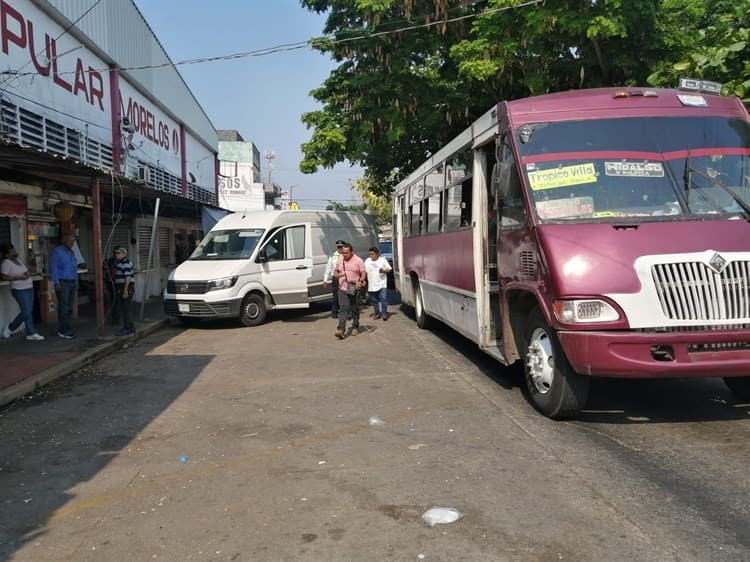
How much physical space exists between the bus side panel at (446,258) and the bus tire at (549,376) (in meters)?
1.69

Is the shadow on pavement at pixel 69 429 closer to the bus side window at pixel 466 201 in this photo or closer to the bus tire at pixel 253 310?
the bus tire at pixel 253 310

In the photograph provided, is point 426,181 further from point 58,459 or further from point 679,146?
point 58,459

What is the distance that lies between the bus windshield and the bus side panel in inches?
72.3

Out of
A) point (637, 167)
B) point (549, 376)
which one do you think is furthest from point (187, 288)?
point (637, 167)

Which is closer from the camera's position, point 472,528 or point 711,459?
point 472,528

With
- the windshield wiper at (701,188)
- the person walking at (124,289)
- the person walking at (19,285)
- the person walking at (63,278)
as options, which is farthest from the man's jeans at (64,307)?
the windshield wiper at (701,188)

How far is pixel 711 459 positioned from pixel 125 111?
17.0 meters

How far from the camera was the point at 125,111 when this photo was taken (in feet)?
56.9

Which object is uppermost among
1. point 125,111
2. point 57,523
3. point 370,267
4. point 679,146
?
point 125,111

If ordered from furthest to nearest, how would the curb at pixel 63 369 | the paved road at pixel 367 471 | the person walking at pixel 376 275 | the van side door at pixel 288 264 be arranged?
the person walking at pixel 376 275, the van side door at pixel 288 264, the curb at pixel 63 369, the paved road at pixel 367 471

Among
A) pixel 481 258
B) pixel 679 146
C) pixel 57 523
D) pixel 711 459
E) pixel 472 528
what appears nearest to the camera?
pixel 472 528

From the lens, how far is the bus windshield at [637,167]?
213 inches

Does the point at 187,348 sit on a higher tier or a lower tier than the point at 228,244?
lower

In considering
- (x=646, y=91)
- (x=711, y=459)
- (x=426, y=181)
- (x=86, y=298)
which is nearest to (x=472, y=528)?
(x=711, y=459)
